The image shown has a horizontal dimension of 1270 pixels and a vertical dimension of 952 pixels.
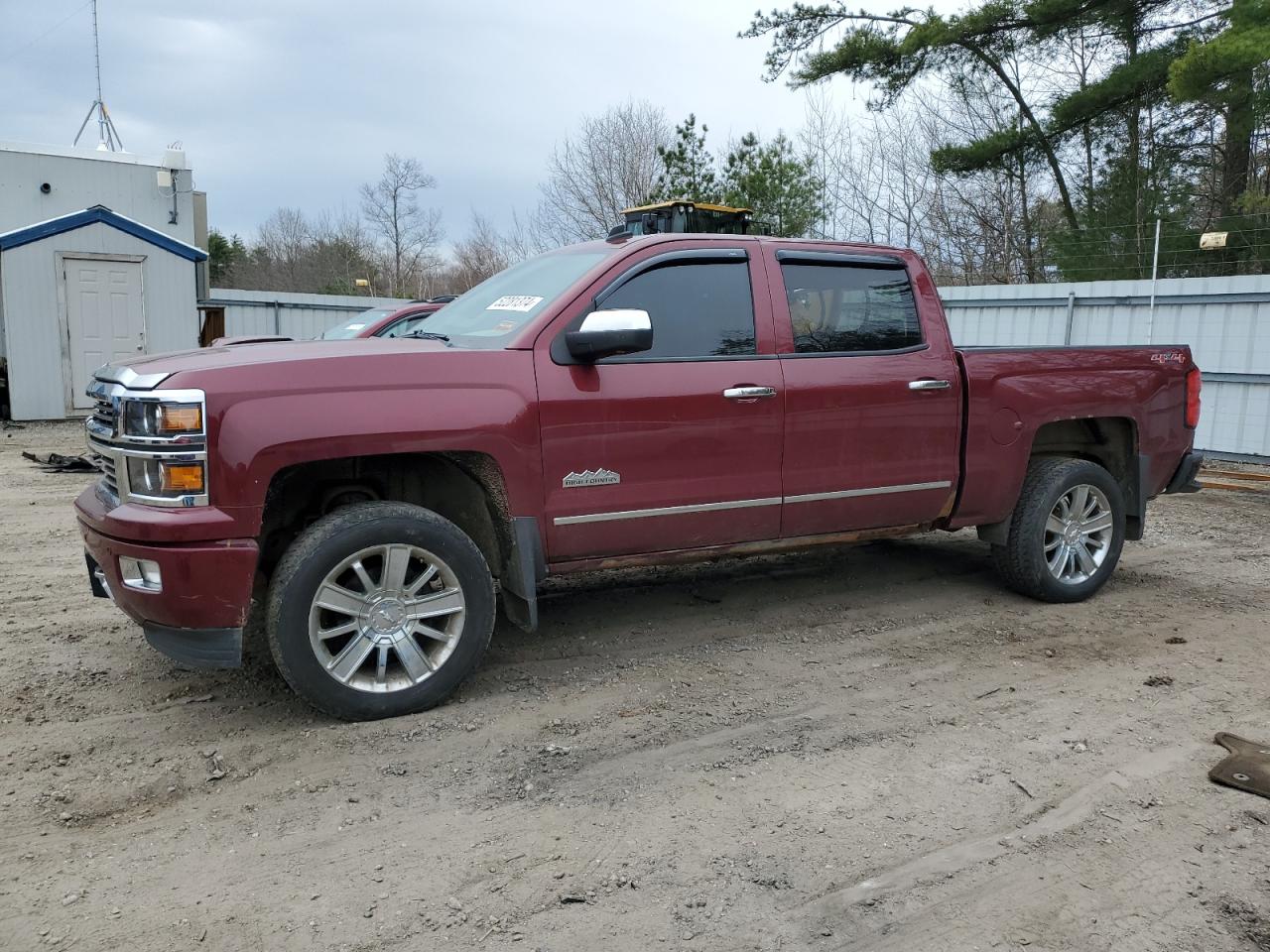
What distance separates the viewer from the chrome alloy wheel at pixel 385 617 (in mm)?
3668

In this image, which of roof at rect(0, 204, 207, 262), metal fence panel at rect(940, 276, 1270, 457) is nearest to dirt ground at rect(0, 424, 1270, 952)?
metal fence panel at rect(940, 276, 1270, 457)

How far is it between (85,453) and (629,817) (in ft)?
35.0

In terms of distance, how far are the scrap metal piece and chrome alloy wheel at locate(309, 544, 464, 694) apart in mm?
2887

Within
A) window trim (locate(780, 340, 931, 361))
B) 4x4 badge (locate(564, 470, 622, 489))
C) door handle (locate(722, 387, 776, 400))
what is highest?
window trim (locate(780, 340, 931, 361))

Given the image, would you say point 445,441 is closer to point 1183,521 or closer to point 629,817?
point 629,817

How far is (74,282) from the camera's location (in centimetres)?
1498

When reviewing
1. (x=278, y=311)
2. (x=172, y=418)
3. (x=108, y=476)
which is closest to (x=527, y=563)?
(x=172, y=418)

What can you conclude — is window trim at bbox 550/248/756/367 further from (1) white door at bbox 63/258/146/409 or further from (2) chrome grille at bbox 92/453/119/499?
(1) white door at bbox 63/258/146/409

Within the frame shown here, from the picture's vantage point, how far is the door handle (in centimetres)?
440

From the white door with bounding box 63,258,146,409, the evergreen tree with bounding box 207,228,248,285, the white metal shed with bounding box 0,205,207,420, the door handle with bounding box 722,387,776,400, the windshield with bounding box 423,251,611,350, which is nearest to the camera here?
the windshield with bounding box 423,251,611,350

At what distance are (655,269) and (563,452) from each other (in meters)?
1.03

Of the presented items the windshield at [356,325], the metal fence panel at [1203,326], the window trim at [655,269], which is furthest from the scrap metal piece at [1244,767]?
the metal fence panel at [1203,326]

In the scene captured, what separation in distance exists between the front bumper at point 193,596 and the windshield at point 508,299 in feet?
4.43

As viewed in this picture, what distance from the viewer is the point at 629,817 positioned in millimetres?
3090
